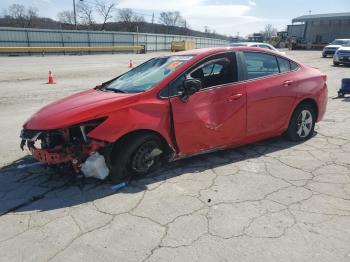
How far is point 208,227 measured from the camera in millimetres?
3152

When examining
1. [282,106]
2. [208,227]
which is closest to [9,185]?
[208,227]

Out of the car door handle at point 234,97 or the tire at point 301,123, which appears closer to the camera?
the car door handle at point 234,97

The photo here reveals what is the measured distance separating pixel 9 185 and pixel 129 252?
2.12 m

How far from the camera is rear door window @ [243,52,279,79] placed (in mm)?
4879

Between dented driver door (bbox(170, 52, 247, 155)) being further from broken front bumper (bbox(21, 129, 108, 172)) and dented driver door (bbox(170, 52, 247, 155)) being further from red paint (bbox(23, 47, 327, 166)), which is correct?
broken front bumper (bbox(21, 129, 108, 172))

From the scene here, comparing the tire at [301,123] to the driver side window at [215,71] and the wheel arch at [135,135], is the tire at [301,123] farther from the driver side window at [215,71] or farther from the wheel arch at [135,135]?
the wheel arch at [135,135]

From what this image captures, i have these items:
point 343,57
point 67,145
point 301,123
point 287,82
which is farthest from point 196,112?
point 343,57

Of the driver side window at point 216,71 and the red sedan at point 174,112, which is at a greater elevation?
the driver side window at point 216,71

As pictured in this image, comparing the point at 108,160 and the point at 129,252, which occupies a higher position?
the point at 108,160

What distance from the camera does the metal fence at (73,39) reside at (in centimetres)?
3466

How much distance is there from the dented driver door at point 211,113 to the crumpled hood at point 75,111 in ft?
2.34

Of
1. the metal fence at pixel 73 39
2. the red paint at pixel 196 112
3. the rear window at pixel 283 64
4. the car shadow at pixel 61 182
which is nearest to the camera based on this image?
the car shadow at pixel 61 182

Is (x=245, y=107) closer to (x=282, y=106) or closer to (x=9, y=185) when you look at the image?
(x=282, y=106)

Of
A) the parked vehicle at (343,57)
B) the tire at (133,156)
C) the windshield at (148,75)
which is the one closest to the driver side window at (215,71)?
the windshield at (148,75)
